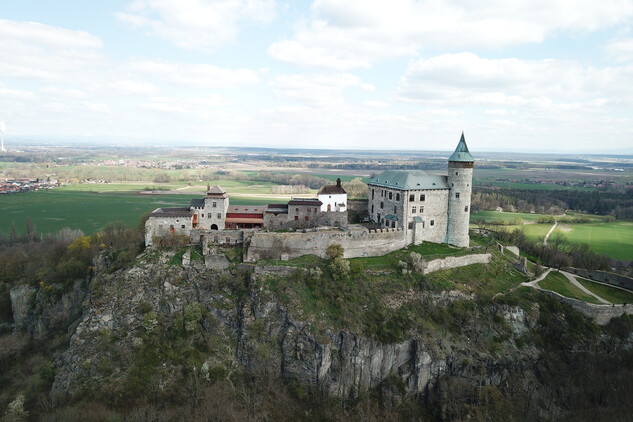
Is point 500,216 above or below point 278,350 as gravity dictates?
above

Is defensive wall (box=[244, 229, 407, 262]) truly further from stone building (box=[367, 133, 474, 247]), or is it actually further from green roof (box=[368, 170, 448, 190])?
green roof (box=[368, 170, 448, 190])

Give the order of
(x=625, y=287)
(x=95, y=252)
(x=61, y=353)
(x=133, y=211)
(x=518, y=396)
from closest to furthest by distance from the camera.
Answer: (x=518, y=396)
(x=61, y=353)
(x=625, y=287)
(x=95, y=252)
(x=133, y=211)

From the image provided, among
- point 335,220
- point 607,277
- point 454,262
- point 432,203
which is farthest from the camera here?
point 335,220

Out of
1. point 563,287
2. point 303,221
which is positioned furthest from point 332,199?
point 563,287

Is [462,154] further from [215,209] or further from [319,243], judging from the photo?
[215,209]

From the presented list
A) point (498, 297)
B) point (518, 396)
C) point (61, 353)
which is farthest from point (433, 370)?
point (61, 353)

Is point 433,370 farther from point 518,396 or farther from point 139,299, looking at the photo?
point 139,299
